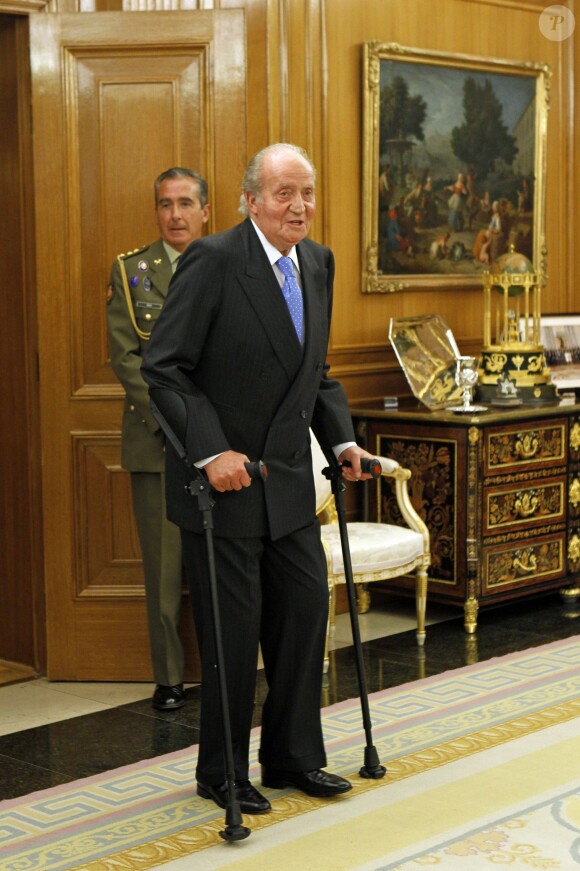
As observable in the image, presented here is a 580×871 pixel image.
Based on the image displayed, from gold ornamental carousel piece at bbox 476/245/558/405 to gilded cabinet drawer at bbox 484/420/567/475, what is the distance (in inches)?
8.8

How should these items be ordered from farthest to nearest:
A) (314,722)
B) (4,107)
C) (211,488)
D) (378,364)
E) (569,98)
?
(569,98) < (378,364) < (4,107) < (314,722) < (211,488)

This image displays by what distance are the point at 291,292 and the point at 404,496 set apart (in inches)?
95.0

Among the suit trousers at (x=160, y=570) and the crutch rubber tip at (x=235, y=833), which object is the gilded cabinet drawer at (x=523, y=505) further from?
the crutch rubber tip at (x=235, y=833)

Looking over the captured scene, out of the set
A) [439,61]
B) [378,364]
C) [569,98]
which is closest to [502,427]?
[378,364]

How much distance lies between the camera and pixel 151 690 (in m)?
5.23

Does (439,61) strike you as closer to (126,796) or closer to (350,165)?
(350,165)

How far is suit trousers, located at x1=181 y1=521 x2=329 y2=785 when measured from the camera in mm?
3717

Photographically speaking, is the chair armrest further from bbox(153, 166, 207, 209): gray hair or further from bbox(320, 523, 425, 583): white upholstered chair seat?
bbox(153, 166, 207, 209): gray hair

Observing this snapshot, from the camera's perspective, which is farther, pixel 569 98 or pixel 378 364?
pixel 569 98

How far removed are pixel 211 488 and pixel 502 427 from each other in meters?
2.88

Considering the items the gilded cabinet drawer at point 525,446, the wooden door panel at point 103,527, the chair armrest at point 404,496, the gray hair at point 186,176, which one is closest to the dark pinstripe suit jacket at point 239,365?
the gray hair at point 186,176

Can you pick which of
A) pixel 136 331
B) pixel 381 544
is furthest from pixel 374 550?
pixel 136 331

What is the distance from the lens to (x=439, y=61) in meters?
6.84

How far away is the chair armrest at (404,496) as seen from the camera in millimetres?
5918
